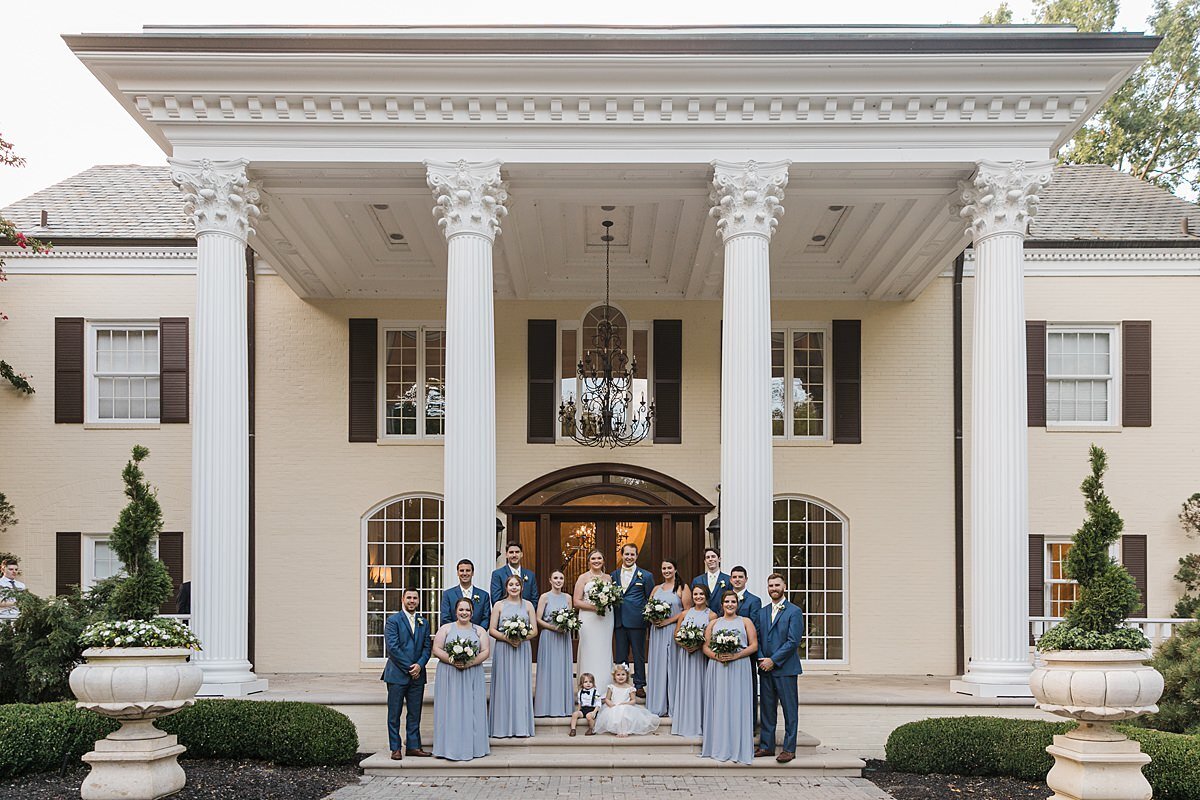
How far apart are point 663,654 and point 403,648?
291 centimetres

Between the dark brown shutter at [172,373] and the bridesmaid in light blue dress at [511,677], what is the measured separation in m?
8.91

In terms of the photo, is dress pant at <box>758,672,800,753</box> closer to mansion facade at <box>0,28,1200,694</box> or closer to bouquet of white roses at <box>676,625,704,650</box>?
bouquet of white roses at <box>676,625,704,650</box>

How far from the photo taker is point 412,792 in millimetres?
Answer: 10383

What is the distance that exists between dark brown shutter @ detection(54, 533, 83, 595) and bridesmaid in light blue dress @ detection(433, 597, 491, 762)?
9540mm

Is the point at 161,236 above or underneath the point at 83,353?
above

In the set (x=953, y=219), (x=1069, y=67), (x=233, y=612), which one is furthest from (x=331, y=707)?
(x=1069, y=67)

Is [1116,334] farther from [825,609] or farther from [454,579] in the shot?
[454,579]

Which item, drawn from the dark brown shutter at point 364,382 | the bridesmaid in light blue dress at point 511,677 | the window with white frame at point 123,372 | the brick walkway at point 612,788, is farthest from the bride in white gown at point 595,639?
the window with white frame at point 123,372

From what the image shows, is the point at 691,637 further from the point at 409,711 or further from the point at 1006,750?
the point at 1006,750

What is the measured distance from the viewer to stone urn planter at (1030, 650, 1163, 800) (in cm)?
825

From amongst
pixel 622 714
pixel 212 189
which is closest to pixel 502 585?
pixel 622 714

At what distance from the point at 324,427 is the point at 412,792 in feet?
29.7

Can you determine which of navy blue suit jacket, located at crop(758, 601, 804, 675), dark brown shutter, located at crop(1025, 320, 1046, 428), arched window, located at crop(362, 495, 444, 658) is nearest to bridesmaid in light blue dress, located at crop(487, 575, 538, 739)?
navy blue suit jacket, located at crop(758, 601, 804, 675)

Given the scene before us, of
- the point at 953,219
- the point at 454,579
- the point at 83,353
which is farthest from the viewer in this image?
the point at 83,353
